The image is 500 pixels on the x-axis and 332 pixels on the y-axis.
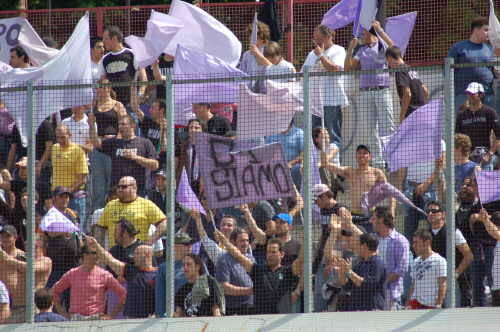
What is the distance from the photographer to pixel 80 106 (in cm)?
1314

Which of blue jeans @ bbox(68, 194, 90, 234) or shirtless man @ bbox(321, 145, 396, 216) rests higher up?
shirtless man @ bbox(321, 145, 396, 216)

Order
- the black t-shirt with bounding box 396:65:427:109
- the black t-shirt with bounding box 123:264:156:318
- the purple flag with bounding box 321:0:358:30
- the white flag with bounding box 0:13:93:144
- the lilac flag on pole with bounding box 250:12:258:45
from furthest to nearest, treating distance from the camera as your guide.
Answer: the lilac flag on pole with bounding box 250:12:258:45, the purple flag with bounding box 321:0:358:30, the white flag with bounding box 0:13:93:144, the black t-shirt with bounding box 123:264:156:318, the black t-shirt with bounding box 396:65:427:109

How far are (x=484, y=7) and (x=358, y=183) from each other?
18.1ft

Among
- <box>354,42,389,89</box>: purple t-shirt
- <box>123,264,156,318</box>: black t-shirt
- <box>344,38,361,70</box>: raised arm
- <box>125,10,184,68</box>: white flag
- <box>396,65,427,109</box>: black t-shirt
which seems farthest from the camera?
<box>125,10,184,68</box>: white flag

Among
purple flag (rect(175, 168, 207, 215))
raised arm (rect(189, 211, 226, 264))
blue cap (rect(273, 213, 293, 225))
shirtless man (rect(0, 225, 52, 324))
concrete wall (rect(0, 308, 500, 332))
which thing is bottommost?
concrete wall (rect(0, 308, 500, 332))

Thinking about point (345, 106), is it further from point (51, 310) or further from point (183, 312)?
point (51, 310)

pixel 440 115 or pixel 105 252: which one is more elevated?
pixel 440 115

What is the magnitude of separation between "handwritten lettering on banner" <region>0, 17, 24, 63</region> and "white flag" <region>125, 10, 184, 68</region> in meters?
2.04

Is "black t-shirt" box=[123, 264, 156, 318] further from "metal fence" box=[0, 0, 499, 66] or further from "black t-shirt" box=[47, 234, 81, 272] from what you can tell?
"metal fence" box=[0, 0, 499, 66]

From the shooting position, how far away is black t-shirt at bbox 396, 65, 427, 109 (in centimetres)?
1204

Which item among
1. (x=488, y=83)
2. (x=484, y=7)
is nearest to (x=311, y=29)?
(x=484, y=7)

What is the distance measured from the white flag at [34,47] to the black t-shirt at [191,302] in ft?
17.5

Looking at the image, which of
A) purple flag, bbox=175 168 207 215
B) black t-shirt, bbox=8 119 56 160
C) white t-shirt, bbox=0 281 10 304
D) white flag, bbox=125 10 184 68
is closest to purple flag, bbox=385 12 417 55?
white flag, bbox=125 10 184 68

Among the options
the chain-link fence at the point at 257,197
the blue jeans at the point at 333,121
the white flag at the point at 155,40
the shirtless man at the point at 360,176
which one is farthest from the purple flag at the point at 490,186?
the white flag at the point at 155,40
